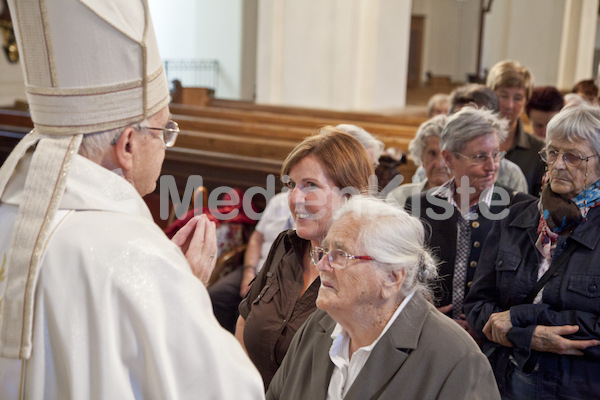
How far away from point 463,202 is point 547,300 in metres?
0.67

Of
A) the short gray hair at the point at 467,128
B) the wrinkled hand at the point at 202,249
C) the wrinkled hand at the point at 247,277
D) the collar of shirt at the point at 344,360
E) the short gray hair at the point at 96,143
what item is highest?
the short gray hair at the point at 96,143

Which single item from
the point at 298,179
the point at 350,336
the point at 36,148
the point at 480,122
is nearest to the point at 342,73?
the point at 480,122

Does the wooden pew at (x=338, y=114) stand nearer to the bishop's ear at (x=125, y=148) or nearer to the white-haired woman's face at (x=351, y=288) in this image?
the white-haired woman's face at (x=351, y=288)

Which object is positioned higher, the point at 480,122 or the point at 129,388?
the point at 480,122

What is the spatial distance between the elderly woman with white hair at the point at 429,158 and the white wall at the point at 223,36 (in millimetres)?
13219

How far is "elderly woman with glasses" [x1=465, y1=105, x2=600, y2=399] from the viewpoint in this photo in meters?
2.42

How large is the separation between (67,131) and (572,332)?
1800 millimetres

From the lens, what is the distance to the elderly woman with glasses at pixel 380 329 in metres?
1.87

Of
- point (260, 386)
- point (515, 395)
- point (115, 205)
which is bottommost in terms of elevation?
point (515, 395)

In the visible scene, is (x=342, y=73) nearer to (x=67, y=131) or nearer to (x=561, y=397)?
(x=561, y=397)

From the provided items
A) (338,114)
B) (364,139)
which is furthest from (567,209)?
(338,114)

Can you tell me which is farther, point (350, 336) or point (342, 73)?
point (342, 73)

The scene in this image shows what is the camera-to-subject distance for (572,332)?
2393 millimetres

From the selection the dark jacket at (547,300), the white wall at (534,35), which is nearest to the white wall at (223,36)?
the white wall at (534,35)
